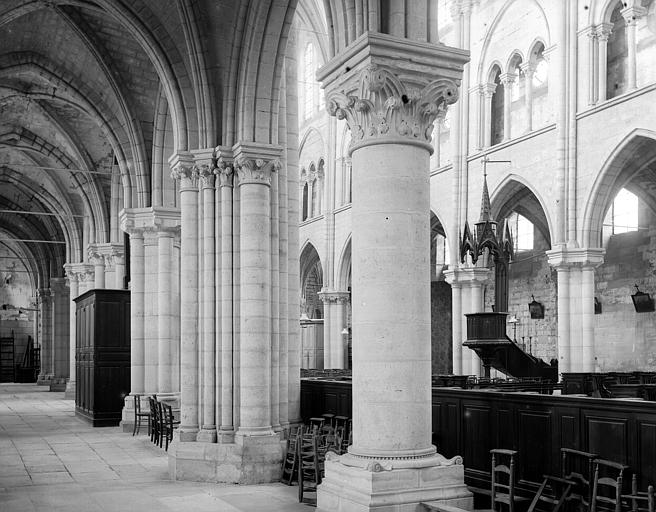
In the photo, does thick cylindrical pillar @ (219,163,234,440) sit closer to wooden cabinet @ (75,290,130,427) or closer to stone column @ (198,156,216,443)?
stone column @ (198,156,216,443)

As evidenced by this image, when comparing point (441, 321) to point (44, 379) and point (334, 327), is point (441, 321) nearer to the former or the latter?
point (334, 327)

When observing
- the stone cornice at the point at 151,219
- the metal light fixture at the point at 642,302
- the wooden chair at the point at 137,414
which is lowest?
the wooden chair at the point at 137,414

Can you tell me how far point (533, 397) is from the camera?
858 centimetres

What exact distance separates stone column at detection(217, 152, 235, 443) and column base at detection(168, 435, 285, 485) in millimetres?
249

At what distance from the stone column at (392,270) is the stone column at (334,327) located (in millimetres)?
22789

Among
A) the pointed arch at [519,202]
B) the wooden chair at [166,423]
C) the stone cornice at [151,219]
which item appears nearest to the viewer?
the wooden chair at [166,423]

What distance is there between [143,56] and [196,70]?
18.8ft

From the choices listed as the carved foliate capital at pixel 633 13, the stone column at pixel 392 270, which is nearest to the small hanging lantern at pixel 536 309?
the carved foliate capital at pixel 633 13

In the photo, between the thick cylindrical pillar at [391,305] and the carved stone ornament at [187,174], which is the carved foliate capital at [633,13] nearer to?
the carved stone ornament at [187,174]

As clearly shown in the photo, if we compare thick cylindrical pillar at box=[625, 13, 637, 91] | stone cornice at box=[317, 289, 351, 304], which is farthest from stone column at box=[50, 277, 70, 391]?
thick cylindrical pillar at box=[625, 13, 637, 91]

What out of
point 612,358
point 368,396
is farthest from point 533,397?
point 612,358

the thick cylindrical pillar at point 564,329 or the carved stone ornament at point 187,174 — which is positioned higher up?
the carved stone ornament at point 187,174

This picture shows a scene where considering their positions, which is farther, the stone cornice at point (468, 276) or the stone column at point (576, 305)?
the stone cornice at point (468, 276)

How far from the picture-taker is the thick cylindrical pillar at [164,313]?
53.9ft
